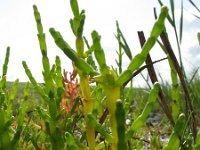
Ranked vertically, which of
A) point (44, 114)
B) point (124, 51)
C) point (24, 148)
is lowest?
point (24, 148)

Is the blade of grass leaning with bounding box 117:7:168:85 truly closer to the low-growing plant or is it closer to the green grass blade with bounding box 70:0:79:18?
the low-growing plant

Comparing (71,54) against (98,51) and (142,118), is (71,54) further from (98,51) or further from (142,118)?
(142,118)

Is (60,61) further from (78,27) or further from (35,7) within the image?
(78,27)

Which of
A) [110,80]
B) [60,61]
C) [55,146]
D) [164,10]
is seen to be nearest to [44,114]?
[55,146]

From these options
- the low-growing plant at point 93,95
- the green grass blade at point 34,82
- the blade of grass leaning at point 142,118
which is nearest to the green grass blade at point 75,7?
the low-growing plant at point 93,95

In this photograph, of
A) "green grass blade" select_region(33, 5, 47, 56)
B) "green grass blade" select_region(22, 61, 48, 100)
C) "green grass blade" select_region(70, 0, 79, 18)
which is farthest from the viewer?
"green grass blade" select_region(22, 61, 48, 100)

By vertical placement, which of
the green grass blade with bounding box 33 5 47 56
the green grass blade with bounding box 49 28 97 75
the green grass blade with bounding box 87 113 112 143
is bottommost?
the green grass blade with bounding box 87 113 112 143

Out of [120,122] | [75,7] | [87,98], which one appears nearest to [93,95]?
[87,98]

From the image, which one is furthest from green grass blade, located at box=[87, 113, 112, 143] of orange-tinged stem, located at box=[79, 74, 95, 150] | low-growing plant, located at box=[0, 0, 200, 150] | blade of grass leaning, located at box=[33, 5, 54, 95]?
blade of grass leaning, located at box=[33, 5, 54, 95]

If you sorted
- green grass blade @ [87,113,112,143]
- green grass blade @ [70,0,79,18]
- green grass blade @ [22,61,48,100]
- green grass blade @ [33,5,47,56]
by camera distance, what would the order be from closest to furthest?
green grass blade @ [87,113,112,143]
green grass blade @ [70,0,79,18]
green grass blade @ [33,5,47,56]
green grass blade @ [22,61,48,100]

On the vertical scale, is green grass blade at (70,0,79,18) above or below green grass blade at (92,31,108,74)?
above

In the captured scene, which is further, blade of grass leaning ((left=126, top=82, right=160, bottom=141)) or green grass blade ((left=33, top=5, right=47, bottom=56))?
green grass blade ((left=33, top=5, right=47, bottom=56))
